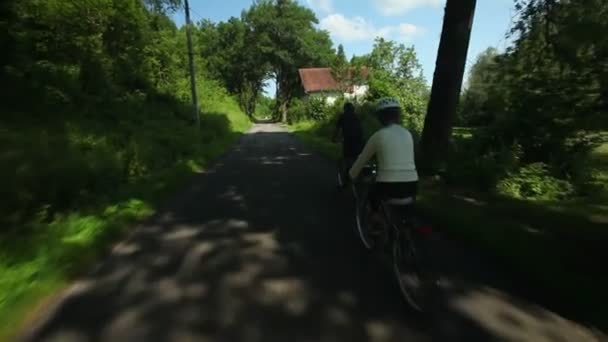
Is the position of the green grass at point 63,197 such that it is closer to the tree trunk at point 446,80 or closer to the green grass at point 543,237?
the green grass at point 543,237

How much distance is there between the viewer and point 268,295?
13.1ft

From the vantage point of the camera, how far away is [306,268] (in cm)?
466

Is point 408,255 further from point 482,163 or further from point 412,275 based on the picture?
point 482,163

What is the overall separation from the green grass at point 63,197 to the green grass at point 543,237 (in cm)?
524

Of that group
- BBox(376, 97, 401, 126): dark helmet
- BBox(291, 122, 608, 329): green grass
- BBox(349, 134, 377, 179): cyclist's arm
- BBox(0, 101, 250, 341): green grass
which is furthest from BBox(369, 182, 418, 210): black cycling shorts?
BBox(0, 101, 250, 341): green grass

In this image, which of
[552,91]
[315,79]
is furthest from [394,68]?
[552,91]

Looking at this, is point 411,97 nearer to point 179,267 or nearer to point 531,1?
point 531,1

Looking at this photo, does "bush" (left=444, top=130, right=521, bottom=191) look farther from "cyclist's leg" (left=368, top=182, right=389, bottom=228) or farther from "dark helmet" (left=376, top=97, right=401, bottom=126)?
"dark helmet" (left=376, top=97, right=401, bottom=126)

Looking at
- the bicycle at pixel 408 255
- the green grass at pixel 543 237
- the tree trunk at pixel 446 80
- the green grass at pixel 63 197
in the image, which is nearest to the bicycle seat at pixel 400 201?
the bicycle at pixel 408 255

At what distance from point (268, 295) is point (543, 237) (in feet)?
13.1

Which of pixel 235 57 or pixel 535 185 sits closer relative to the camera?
pixel 535 185

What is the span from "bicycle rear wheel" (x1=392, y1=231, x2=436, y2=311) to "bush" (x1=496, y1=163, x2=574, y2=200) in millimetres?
5845

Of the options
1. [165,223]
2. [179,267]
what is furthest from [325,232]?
[165,223]

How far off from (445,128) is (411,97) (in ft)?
79.8
